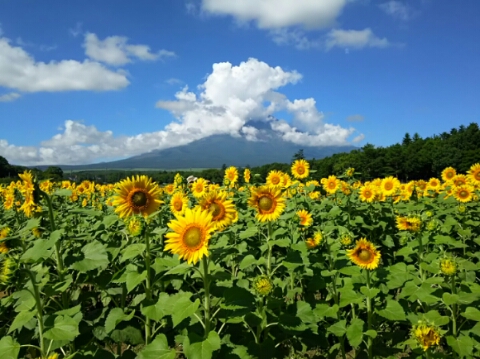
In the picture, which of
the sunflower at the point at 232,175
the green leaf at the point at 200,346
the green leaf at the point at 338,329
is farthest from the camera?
the sunflower at the point at 232,175

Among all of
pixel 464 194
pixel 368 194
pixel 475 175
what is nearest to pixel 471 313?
pixel 464 194

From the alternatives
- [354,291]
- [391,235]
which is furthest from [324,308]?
[391,235]

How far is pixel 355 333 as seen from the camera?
3291 mm

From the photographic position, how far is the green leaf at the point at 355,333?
10.5 ft

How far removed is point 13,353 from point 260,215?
223 cm

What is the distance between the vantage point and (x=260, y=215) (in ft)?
12.0

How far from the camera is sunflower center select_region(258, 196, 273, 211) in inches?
144

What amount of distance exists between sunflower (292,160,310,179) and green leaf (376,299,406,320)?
15.5 ft

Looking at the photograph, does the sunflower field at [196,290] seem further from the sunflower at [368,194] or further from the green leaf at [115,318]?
the sunflower at [368,194]

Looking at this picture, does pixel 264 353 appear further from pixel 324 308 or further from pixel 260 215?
pixel 260 215

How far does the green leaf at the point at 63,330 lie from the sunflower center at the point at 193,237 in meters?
0.88

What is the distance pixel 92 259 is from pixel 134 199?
60cm

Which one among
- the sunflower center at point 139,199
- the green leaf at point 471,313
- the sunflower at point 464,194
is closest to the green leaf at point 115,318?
the sunflower center at point 139,199

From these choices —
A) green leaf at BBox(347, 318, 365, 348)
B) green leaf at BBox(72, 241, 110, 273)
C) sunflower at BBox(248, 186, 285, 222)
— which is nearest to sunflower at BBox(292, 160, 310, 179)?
sunflower at BBox(248, 186, 285, 222)
